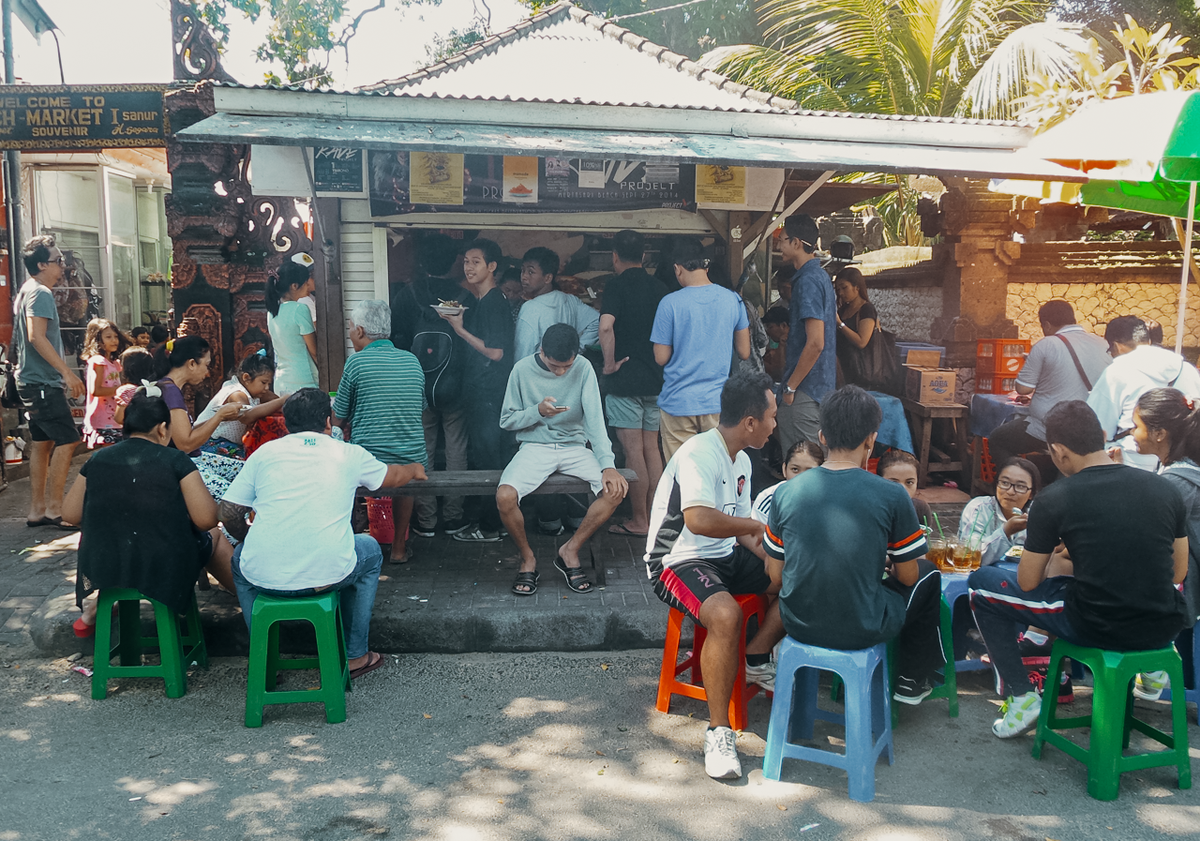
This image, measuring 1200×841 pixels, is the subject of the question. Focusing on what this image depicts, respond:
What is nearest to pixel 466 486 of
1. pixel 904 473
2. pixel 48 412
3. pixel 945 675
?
pixel 904 473

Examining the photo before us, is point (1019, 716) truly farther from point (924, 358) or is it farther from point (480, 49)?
point (480, 49)

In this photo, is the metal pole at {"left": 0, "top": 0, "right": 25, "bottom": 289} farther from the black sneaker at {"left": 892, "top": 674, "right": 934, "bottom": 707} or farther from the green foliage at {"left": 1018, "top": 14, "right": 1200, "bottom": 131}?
the black sneaker at {"left": 892, "top": 674, "right": 934, "bottom": 707}

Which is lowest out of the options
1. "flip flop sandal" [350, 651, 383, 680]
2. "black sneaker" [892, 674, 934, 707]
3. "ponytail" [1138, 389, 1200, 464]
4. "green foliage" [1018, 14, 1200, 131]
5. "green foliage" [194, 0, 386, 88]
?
"flip flop sandal" [350, 651, 383, 680]

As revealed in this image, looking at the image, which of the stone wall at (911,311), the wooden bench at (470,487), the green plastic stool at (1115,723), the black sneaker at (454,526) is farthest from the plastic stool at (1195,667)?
the stone wall at (911,311)

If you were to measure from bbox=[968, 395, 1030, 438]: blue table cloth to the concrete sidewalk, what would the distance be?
337cm

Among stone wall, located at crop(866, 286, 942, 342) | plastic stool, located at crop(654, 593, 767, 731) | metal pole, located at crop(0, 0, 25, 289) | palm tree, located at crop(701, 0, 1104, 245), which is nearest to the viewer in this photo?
plastic stool, located at crop(654, 593, 767, 731)

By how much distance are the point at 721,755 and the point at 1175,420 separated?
2.42 m

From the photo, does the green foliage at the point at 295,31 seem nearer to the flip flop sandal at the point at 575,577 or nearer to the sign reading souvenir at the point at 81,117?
the sign reading souvenir at the point at 81,117

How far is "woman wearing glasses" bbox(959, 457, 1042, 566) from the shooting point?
4.17 m

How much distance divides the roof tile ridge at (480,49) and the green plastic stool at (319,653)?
4.39 metres

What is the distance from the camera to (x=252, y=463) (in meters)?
3.97

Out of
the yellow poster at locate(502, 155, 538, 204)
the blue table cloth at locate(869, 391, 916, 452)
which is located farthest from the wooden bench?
the blue table cloth at locate(869, 391, 916, 452)

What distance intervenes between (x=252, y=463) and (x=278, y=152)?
9.32ft

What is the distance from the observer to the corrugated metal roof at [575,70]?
277 inches
